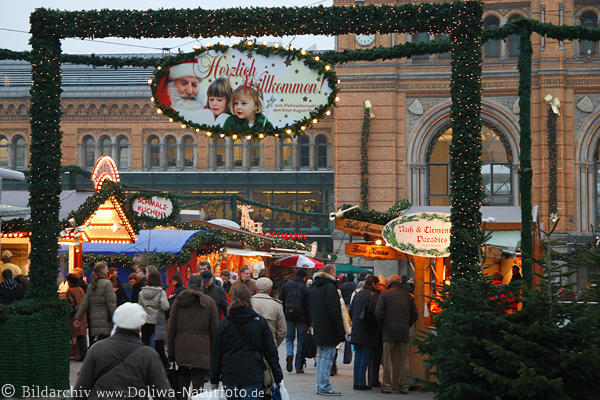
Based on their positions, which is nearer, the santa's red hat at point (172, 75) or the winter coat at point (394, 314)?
the santa's red hat at point (172, 75)

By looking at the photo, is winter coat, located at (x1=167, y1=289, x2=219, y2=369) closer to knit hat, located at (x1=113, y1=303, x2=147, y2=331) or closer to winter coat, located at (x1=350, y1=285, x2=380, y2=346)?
knit hat, located at (x1=113, y1=303, x2=147, y2=331)

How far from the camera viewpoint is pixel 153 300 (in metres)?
12.2

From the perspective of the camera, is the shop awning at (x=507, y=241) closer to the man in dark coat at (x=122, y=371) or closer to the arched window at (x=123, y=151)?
the man in dark coat at (x=122, y=371)

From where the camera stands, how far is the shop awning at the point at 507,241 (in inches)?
569

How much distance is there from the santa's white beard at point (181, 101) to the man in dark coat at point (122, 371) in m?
5.55

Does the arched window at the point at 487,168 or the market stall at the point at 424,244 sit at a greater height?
the arched window at the point at 487,168

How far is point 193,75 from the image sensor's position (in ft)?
37.0

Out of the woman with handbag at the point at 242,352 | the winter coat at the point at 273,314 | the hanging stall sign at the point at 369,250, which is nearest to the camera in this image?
the woman with handbag at the point at 242,352

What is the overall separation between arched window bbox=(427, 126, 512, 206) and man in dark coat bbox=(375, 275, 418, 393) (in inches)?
995

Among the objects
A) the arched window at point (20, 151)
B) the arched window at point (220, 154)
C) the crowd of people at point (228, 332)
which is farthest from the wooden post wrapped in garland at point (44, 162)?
the arched window at point (20, 151)

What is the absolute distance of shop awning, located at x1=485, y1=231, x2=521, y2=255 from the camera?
14.5 metres

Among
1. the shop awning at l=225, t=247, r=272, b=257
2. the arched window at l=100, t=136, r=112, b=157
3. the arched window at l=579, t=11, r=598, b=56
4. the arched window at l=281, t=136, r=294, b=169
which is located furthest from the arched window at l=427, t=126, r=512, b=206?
the arched window at l=100, t=136, r=112, b=157

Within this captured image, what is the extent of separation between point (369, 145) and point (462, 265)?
2774cm

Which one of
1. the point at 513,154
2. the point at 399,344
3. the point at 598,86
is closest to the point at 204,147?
the point at 513,154
